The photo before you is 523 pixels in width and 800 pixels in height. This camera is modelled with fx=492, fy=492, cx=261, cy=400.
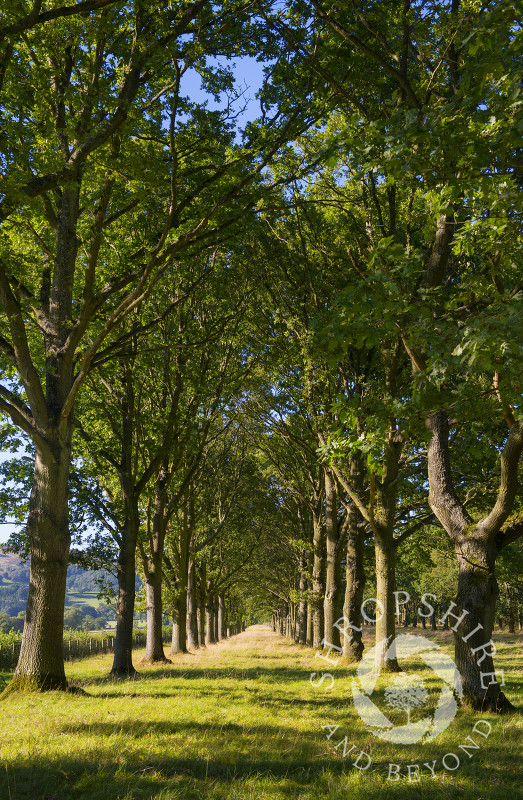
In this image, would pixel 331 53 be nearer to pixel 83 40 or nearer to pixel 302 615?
pixel 83 40

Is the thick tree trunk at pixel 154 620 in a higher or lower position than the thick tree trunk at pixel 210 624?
higher

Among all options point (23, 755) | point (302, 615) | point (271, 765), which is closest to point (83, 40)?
point (23, 755)

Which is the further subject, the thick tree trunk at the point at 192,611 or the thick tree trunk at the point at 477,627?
the thick tree trunk at the point at 192,611

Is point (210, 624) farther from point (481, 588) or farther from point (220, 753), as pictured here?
point (220, 753)

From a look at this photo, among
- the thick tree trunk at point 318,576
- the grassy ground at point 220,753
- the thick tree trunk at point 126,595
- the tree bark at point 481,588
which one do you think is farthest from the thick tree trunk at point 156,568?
the tree bark at point 481,588

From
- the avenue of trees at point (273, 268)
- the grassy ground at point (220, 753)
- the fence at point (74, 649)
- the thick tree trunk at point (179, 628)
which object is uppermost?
the avenue of trees at point (273, 268)

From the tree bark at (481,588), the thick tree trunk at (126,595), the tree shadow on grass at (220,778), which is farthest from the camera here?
the thick tree trunk at (126,595)

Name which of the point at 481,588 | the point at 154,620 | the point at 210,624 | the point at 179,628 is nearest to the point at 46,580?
the point at 481,588

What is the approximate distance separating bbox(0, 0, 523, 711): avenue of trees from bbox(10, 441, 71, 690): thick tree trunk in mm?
40

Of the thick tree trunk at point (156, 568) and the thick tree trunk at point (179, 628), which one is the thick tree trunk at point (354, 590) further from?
the thick tree trunk at point (179, 628)

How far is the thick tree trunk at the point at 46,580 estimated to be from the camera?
28.1 ft

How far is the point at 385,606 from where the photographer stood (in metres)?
13.2

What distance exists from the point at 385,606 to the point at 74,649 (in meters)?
26.0

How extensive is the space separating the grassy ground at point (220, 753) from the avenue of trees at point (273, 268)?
73.7 inches
